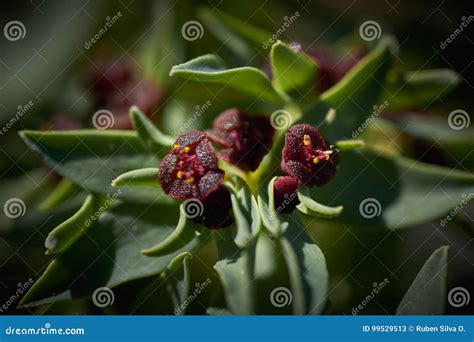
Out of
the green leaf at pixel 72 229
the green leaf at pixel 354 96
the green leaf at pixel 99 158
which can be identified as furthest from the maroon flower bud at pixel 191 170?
the green leaf at pixel 354 96

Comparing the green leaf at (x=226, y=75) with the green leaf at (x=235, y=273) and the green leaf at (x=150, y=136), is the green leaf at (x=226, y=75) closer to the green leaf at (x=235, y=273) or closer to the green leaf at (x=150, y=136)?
the green leaf at (x=150, y=136)

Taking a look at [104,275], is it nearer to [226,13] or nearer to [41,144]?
[41,144]

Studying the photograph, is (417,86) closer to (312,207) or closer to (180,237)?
(312,207)

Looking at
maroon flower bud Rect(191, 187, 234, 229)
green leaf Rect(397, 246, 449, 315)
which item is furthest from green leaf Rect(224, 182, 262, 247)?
green leaf Rect(397, 246, 449, 315)

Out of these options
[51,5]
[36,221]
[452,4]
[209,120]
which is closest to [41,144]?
[36,221]

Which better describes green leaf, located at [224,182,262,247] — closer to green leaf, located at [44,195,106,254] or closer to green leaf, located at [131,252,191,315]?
green leaf, located at [131,252,191,315]

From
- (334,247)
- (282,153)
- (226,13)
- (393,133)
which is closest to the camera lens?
(282,153)

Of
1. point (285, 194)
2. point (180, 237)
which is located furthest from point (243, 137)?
point (180, 237)
